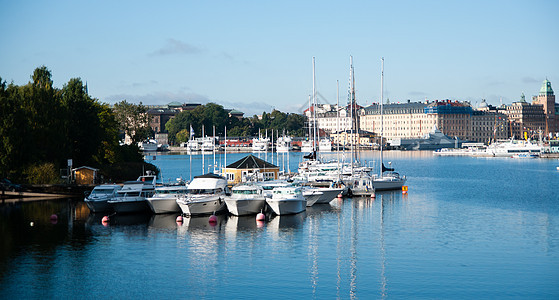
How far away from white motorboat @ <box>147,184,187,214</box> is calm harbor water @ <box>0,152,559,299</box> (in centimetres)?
124

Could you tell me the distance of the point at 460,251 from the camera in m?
43.1

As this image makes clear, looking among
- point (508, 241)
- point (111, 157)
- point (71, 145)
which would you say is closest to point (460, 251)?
point (508, 241)

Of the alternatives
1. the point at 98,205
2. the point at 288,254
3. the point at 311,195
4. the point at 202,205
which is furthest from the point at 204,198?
the point at 288,254

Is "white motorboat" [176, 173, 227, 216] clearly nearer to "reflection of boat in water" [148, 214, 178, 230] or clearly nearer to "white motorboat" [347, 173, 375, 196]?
"reflection of boat in water" [148, 214, 178, 230]

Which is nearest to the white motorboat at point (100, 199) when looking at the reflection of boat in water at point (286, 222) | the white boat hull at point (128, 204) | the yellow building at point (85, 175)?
the white boat hull at point (128, 204)

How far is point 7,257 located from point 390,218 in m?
29.7

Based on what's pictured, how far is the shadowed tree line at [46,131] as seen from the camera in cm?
6788

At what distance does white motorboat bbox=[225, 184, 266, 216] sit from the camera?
56.2 meters

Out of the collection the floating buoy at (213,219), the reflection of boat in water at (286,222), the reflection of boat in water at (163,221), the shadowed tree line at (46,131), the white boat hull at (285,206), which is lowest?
the reflection of boat in water at (286,222)

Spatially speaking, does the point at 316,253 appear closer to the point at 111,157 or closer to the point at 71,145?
the point at 71,145

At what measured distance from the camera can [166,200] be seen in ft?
189

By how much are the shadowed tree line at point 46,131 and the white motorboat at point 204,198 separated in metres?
18.6

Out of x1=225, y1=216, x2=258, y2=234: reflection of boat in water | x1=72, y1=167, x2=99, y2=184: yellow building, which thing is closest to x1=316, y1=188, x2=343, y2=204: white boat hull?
x1=225, y1=216, x2=258, y2=234: reflection of boat in water

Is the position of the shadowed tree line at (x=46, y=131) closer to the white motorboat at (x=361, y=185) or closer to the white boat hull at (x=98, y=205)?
the white boat hull at (x=98, y=205)
